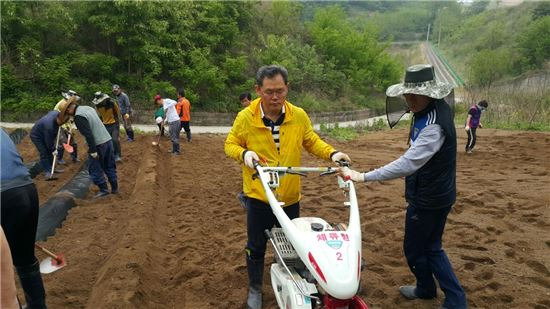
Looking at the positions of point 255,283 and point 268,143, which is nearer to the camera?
point 268,143

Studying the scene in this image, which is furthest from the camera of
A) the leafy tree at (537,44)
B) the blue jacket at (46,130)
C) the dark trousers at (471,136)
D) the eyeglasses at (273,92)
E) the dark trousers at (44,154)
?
the leafy tree at (537,44)

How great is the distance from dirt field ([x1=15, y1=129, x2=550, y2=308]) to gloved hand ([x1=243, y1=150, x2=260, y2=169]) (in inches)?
52.0

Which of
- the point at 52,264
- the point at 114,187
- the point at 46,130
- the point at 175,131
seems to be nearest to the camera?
the point at 52,264

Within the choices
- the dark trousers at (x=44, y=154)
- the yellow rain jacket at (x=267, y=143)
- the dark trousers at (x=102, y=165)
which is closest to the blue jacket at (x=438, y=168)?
the yellow rain jacket at (x=267, y=143)

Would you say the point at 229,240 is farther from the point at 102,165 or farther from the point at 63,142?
the point at 63,142

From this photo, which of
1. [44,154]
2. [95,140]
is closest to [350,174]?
[95,140]

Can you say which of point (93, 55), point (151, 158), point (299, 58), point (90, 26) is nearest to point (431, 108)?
point (151, 158)

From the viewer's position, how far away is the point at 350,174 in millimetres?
2674

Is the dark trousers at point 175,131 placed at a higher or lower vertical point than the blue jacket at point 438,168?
lower

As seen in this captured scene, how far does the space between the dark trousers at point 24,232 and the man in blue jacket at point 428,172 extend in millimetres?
2286

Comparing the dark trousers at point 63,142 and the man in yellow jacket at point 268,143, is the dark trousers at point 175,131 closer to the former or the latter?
the dark trousers at point 63,142

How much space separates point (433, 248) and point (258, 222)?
138 cm

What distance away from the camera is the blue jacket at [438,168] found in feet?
9.05

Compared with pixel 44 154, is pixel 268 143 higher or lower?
higher
